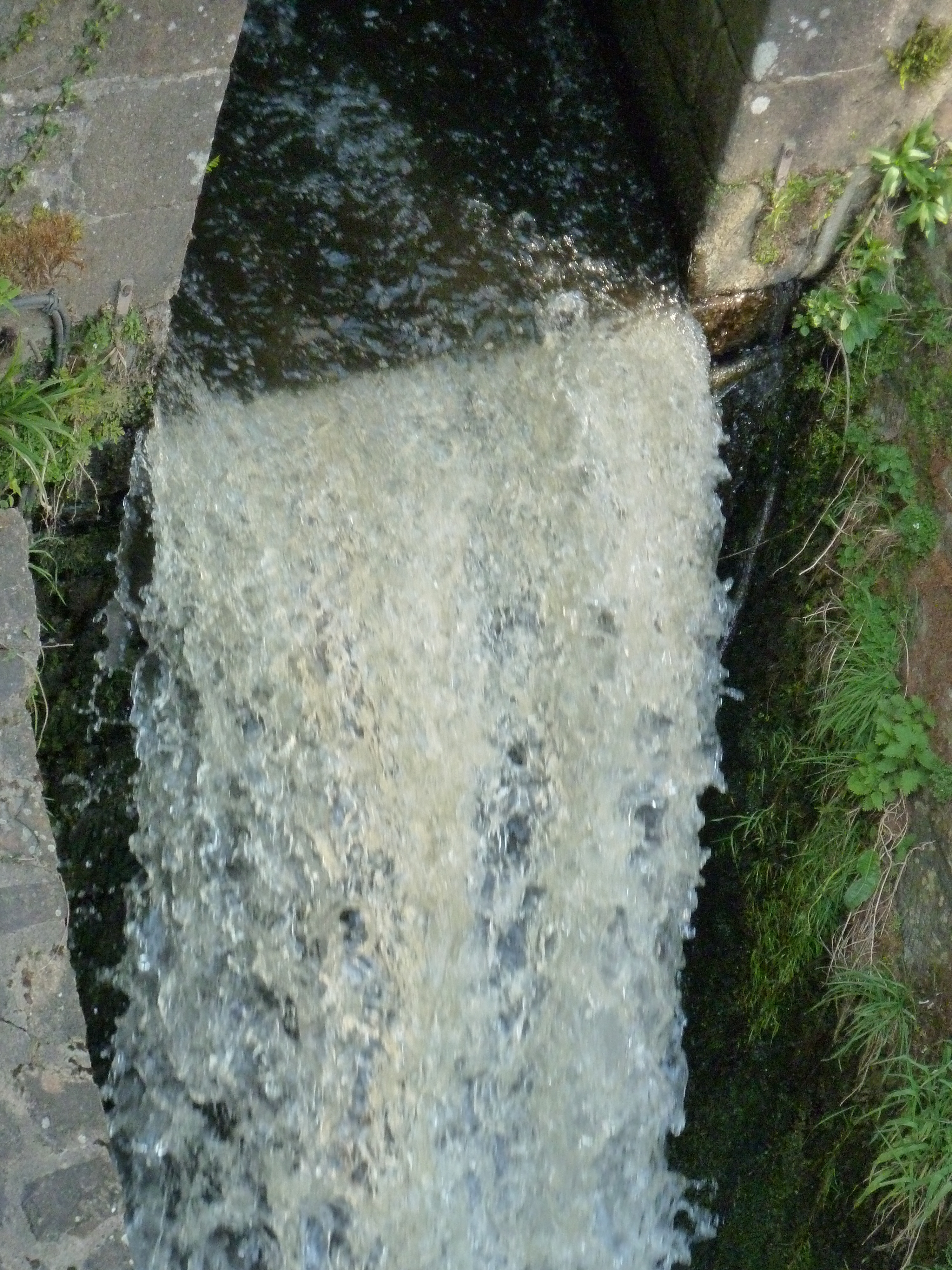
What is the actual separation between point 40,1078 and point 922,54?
3.19 metres

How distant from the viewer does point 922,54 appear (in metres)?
3.20

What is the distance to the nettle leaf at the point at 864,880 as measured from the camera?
10.5 feet

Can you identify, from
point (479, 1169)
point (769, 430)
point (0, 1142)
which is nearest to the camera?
point (0, 1142)

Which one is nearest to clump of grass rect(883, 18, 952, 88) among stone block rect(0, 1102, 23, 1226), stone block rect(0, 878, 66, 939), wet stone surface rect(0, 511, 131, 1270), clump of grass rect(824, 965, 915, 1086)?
clump of grass rect(824, 965, 915, 1086)

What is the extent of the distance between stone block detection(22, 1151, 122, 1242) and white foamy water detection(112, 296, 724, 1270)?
76 cm

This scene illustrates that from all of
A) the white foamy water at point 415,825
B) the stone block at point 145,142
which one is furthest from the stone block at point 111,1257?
the stone block at point 145,142

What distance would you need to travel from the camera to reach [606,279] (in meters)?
3.51

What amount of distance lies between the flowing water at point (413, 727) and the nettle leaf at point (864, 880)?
0.46 metres

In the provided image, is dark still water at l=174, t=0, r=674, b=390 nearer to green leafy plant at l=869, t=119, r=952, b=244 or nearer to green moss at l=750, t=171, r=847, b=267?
green moss at l=750, t=171, r=847, b=267

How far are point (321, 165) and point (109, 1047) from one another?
244cm

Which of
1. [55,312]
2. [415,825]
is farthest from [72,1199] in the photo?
[55,312]

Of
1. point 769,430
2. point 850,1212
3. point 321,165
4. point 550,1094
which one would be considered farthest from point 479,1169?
point 321,165

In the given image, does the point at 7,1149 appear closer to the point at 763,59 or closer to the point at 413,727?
the point at 413,727

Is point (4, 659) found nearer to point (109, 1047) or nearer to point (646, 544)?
point (109, 1047)
